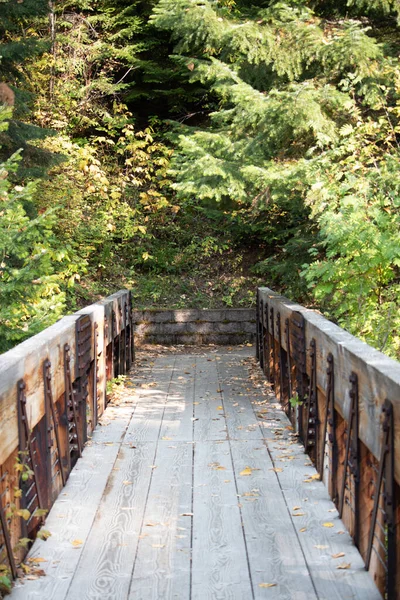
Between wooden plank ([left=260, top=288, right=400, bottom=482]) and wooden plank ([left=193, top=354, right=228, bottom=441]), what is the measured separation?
1.61 m

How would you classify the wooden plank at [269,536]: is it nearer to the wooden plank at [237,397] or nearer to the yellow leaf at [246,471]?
the yellow leaf at [246,471]

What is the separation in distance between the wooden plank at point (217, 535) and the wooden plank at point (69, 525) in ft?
1.80

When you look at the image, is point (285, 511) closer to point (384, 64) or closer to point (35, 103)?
point (384, 64)

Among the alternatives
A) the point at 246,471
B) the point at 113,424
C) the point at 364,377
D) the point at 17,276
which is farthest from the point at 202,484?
the point at 17,276

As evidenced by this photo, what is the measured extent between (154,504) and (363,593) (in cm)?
153

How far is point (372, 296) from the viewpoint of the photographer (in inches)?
290

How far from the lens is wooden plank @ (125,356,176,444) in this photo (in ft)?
19.7

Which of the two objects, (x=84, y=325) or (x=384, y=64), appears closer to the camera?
(x=84, y=325)

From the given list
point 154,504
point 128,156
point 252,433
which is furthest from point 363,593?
point 128,156

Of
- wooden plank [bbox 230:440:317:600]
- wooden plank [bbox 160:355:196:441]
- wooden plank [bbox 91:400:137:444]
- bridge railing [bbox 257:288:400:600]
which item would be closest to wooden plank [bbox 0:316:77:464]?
wooden plank [bbox 91:400:137:444]

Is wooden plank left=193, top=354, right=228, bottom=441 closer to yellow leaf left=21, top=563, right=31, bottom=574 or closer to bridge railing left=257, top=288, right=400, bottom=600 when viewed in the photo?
bridge railing left=257, top=288, right=400, bottom=600

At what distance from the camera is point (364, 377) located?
10.7 feet

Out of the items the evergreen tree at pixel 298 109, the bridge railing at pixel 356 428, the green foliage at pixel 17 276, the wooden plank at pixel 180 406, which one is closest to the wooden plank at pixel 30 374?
the wooden plank at pixel 180 406

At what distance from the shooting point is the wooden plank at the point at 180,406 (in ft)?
19.8
